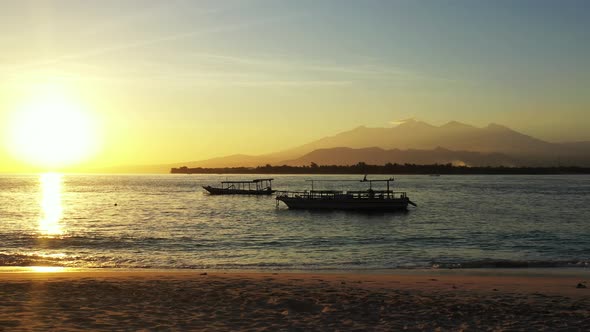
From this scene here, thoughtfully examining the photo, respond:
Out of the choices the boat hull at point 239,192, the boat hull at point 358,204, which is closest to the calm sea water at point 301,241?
the boat hull at point 358,204

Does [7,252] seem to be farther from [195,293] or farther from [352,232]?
[352,232]

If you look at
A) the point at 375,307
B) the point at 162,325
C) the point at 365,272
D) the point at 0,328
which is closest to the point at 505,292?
the point at 375,307

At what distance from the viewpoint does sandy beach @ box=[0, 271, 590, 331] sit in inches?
523

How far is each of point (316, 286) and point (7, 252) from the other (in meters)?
25.4

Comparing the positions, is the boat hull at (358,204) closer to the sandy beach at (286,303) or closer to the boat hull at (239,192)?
the boat hull at (239,192)

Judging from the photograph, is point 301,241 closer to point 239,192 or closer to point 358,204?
point 358,204

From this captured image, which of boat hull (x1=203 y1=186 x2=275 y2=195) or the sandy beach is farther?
boat hull (x1=203 y1=186 x2=275 y2=195)

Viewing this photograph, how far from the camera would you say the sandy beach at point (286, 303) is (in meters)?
13.3

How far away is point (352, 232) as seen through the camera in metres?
52.5

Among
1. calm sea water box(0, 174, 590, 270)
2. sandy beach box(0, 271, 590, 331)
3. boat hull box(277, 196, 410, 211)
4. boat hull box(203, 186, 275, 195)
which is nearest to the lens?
sandy beach box(0, 271, 590, 331)

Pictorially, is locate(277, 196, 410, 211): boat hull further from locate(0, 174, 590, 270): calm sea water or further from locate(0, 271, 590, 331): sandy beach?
locate(0, 271, 590, 331): sandy beach

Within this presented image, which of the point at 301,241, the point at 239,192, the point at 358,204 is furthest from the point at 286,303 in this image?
the point at 239,192

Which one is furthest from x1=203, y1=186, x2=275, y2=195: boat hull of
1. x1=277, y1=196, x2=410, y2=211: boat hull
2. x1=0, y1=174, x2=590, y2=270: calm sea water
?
x1=0, y1=174, x2=590, y2=270: calm sea water

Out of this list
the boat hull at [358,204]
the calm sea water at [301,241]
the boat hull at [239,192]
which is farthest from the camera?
the boat hull at [239,192]
